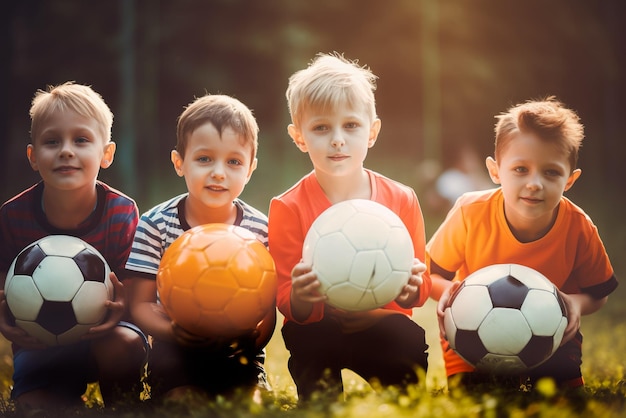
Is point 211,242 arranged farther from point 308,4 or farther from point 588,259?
point 308,4

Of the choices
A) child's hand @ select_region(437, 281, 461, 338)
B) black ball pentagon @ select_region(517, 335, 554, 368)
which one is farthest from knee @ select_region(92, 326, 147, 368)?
black ball pentagon @ select_region(517, 335, 554, 368)

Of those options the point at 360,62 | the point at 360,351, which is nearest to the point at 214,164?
the point at 360,351

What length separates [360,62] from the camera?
16.7m

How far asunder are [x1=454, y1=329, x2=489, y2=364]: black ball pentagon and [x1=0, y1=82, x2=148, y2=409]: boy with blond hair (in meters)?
1.56

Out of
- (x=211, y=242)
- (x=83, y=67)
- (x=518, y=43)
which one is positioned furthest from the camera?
(x=518, y=43)

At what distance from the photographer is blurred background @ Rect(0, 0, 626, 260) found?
512 inches

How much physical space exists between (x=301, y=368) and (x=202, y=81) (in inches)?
492

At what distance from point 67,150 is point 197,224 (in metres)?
0.74

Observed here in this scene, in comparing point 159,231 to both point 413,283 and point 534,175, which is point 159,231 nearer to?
point 413,283

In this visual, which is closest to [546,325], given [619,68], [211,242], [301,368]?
[301,368]

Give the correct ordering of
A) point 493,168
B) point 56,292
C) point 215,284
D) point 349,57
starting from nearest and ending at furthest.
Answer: point 215,284 < point 56,292 < point 493,168 < point 349,57

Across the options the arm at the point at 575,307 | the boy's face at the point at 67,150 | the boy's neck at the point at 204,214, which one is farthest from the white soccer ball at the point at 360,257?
the boy's face at the point at 67,150

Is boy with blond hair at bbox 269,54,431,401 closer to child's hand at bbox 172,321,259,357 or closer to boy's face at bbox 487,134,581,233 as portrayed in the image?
child's hand at bbox 172,321,259,357

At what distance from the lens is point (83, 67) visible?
1375cm
